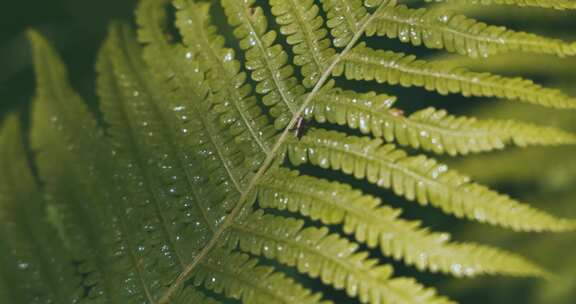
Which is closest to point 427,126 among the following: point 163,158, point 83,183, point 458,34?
point 458,34

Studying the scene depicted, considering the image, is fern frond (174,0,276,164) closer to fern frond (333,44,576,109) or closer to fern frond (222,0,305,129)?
fern frond (222,0,305,129)

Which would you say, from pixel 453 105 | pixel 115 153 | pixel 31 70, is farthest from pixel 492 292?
pixel 31 70

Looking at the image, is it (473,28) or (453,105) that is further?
(453,105)

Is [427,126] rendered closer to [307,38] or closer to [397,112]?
[397,112]

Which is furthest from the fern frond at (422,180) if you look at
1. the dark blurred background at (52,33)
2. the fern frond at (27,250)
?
the dark blurred background at (52,33)

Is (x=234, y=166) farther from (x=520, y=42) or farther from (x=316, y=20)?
(x=520, y=42)
